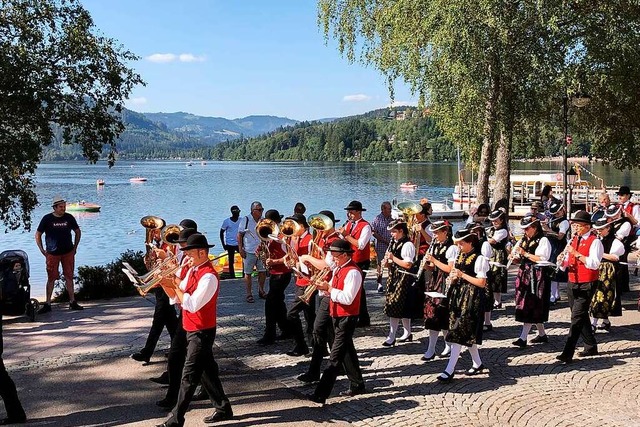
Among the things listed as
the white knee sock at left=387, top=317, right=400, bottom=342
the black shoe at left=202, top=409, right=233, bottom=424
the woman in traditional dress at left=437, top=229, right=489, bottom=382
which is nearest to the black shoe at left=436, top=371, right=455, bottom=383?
the woman in traditional dress at left=437, top=229, right=489, bottom=382

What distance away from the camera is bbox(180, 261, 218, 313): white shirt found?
6625 mm

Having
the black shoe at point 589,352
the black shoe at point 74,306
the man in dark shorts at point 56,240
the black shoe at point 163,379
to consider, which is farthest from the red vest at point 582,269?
the black shoe at point 74,306

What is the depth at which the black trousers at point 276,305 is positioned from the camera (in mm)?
9992

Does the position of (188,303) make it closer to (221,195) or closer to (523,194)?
(523,194)

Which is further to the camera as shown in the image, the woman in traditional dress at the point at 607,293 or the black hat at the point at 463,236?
the woman in traditional dress at the point at 607,293

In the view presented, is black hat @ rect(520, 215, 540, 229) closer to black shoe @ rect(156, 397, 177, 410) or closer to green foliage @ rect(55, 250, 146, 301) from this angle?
black shoe @ rect(156, 397, 177, 410)

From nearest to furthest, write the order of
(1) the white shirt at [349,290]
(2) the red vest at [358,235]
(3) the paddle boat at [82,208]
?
(1) the white shirt at [349,290], (2) the red vest at [358,235], (3) the paddle boat at [82,208]

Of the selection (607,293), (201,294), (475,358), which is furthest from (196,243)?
(607,293)

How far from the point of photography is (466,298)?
8.37m

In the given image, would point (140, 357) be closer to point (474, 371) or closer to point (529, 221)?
point (474, 371)

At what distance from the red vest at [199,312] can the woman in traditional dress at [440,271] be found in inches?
135

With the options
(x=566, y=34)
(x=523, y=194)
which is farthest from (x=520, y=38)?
(x=523, y=194)

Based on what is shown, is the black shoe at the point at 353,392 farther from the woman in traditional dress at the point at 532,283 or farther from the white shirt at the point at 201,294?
the woman in traditional dress at the point at 532,283

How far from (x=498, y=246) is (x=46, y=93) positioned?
954cm
